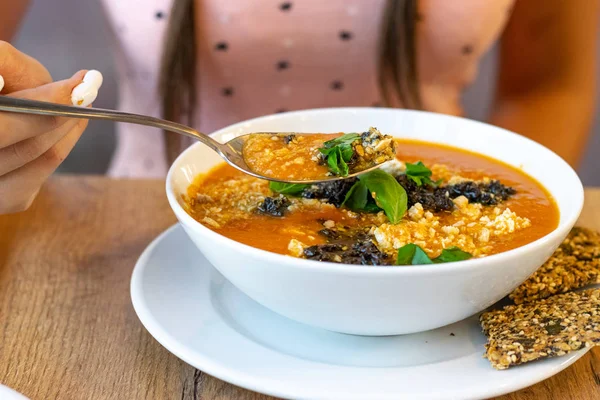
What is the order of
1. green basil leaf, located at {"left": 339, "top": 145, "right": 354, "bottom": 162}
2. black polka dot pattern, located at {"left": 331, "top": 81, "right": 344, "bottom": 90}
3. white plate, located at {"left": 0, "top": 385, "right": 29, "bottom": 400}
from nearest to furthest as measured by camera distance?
white plate, located at {"left": 0, "top": 385, "right": 29, "bottom": 400}, green basil leaf, located at {"left": 339, "top": 145, "right": 354, "bottom": 162}, black polka dot pattern, located at {"left": 331, "top": 81, "right": 344, "bottom": 90}

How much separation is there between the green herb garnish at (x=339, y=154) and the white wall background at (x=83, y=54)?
2.58m

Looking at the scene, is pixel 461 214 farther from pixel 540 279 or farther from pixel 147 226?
pixel 147 226

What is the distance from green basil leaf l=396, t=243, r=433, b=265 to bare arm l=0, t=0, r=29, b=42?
1.87 m

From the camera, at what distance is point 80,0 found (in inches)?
143

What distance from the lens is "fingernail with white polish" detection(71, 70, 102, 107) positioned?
1253 millimetres

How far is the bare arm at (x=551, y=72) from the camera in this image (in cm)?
254

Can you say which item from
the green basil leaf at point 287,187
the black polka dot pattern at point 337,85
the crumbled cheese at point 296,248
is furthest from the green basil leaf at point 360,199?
the black polka dot pattern at point 337,85

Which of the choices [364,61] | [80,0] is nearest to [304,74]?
[364,61]

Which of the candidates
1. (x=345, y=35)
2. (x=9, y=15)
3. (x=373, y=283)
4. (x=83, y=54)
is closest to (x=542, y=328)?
(x=373, y=283)

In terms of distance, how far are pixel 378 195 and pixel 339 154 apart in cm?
12

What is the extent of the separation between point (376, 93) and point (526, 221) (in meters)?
1.27

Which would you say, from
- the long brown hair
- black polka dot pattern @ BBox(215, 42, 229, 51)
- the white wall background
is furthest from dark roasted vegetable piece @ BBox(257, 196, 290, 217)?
the white wall background

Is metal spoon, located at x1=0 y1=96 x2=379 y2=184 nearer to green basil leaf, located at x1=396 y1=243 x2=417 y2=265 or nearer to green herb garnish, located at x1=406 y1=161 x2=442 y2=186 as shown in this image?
green herb garnish, located at x1=406 y1=161 x2=442 y2=186

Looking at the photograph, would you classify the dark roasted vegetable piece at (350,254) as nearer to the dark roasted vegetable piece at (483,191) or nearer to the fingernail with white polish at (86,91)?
the dark roasted vegetable piece at (483,191)
